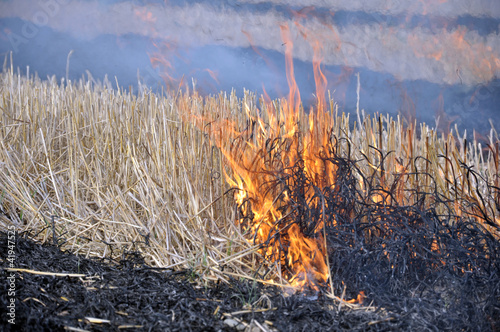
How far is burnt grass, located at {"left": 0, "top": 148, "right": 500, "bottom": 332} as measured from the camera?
1195 millimetres

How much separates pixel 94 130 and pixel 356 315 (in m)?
1.54

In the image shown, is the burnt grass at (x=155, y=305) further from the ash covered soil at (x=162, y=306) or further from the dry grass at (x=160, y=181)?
the dry grass at (x=160, y=181)

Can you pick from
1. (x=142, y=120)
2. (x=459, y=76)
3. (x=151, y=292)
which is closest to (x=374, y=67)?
(x=459, y=76)

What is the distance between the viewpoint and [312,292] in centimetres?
139

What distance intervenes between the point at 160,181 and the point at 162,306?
0.64m

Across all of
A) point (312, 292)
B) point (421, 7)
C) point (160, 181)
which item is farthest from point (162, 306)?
point (421, 7)

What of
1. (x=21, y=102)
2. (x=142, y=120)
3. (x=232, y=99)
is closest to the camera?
(x=142, y=120)

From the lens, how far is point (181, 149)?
1.74 meters

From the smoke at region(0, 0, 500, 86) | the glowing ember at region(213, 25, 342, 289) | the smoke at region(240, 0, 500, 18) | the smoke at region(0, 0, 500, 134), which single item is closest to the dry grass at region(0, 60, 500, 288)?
the glowing ember at region(213, 25, 342, 289)

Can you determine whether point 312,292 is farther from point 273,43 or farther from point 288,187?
point 273,43

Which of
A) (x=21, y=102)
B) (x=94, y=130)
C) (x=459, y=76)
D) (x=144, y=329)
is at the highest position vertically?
(x=459, y=76)

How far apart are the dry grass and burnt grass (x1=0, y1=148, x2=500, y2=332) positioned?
0.12 metres

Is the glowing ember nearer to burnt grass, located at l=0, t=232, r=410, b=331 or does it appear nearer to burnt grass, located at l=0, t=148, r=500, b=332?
burnt grass, located at l=0, t=148, r=500, b=332

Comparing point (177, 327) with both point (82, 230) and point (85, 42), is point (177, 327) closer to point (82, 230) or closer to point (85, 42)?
point (82, 230)
